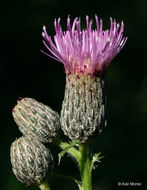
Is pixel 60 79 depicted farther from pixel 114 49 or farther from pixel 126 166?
pixel 114 49

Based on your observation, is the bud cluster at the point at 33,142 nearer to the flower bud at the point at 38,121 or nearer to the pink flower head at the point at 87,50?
the flower bud at the point at 38,121

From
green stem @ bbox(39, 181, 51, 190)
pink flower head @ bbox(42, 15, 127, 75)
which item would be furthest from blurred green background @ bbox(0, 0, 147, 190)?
pink flower head @ bbox(42, 15, 127, 75)

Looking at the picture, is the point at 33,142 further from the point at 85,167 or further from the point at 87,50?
the point at 87,50

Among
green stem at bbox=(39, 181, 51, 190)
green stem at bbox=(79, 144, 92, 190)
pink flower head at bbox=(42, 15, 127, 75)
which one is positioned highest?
pink flower head at bbox=(42, 15, 127, 75)

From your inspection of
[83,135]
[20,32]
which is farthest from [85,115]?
[20,32]

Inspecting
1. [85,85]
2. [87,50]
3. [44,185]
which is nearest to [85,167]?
[44,185]

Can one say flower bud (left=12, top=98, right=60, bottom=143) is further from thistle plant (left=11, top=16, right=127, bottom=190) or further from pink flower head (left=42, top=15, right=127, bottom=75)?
pink flower head (left=42, top=15, right=127, bottom=75)

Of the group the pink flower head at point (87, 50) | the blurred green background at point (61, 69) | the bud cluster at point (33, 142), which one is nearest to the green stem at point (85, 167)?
the bud cluster at point (33, 142)
